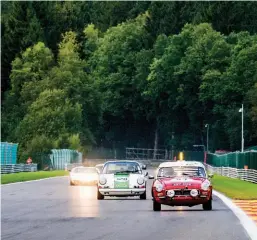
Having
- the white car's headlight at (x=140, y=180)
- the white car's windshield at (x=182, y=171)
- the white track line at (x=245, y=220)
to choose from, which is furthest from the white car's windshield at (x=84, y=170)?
the white car's windshield at (x=182, y=171)

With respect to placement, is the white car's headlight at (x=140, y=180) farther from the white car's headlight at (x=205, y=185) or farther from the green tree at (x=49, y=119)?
the green tree at (x=49, y=119)

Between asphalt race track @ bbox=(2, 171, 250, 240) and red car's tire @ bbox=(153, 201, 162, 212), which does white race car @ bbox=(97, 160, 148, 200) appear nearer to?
asphalt race track @ bbox=(2, 171, 250, 240)

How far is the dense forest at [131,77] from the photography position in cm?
13488

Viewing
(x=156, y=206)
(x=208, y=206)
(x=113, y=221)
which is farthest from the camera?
(x=208, y=206)

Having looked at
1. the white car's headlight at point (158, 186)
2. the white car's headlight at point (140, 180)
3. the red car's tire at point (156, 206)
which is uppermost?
the white car's headlight at point (140, 180)

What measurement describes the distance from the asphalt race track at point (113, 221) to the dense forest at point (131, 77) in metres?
88.2

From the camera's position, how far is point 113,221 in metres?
25.0

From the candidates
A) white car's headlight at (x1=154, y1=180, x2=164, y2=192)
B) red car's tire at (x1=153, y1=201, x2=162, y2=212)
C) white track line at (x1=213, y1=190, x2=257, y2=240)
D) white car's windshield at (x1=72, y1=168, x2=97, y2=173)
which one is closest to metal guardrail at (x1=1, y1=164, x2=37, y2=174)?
white car's windshield at (x1=72, y1=168, x2=97, y2=173)

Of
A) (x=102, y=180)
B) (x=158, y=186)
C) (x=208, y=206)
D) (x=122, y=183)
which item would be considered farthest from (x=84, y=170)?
(x=158, y=186)

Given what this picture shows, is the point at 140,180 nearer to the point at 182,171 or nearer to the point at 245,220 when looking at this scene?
the point at 182,171

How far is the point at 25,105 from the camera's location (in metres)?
146

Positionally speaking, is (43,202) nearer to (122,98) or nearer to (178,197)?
(178,197)

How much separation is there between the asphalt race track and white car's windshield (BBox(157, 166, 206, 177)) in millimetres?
1081

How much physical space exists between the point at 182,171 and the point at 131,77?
128m
